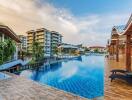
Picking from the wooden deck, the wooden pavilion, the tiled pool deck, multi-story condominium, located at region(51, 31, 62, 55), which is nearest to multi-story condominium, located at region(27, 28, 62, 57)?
multi-story condominium, located at region(51, 31, 62, 55)

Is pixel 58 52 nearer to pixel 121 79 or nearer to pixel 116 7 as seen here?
pixel 116 7

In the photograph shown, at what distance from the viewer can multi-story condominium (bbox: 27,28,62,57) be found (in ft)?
197

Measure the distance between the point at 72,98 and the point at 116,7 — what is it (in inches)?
781

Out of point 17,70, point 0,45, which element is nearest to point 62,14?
point 17,70

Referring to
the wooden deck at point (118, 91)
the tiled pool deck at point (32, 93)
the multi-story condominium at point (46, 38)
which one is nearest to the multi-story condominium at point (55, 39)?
the multi-story condominium at point (46, 38)

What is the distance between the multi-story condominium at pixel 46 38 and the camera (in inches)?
2367

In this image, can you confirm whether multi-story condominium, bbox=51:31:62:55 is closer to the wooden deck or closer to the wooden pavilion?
the wooden pavilion

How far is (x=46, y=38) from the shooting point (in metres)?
61.7

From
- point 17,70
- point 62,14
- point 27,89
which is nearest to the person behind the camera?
point 27,89

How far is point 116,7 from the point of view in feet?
78.6

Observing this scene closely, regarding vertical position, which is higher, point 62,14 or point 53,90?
point 62,14

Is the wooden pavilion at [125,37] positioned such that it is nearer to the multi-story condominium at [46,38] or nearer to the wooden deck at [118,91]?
the wooden deck at [118,91]

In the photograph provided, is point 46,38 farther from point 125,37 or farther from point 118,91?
point 118,91

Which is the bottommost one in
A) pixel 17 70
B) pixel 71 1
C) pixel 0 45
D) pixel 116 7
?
pixel 17 70
